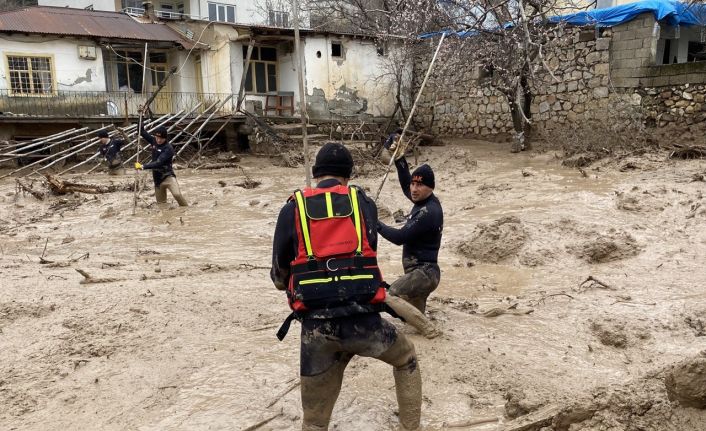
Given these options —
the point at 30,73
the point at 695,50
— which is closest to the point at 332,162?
the point at 695,50

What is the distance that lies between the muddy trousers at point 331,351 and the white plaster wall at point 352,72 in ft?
63.2

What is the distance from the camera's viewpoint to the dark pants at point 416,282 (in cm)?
446

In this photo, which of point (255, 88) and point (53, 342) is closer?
point (53, 342)

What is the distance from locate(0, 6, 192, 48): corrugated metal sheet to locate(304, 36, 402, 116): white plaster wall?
4.85m

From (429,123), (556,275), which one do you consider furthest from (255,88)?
(556,275)

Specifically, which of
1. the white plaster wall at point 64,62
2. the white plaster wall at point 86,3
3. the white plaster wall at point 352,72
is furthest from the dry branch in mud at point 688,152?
the white plaster wall at point 86,3

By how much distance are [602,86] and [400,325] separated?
11.8 m

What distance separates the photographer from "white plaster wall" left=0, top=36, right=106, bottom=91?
62.3 feet

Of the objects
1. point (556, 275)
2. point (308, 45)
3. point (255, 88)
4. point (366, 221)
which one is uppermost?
point (308, 45)

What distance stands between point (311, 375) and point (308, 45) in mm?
19715

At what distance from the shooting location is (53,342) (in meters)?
4.39

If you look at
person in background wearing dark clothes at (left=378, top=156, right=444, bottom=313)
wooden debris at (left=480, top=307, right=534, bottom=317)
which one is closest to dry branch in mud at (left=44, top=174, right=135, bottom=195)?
person in background wearing dark clothes at (left=378, top=156, right=444, bottom=313)

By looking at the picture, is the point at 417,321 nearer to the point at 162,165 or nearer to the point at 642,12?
the point at 162,165

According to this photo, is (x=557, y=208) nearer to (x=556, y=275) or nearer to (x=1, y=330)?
Answer: (x=556, y=275)
